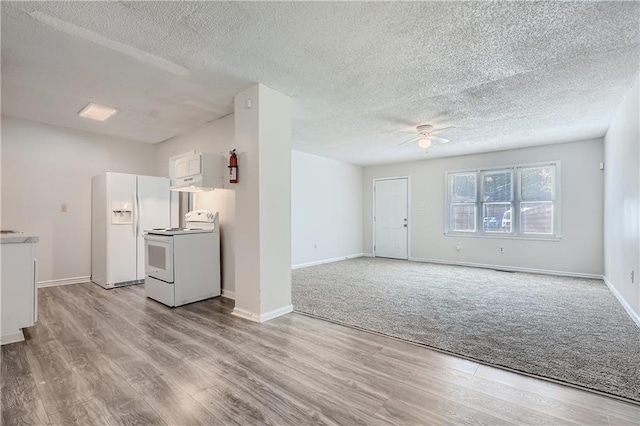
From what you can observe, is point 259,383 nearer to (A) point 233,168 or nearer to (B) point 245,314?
(B) point 245,314

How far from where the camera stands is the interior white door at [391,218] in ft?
24.9

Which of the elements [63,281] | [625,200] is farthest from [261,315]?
[625,200]

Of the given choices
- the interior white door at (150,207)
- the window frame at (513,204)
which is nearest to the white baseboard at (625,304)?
the window frame at (513,204)

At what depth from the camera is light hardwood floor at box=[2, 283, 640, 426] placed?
5.43ft

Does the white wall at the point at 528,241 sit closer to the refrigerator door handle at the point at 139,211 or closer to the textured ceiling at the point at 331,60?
the textured ceiling at the point at 331,60

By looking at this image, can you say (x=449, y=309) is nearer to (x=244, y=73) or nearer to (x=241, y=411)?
(x=241, y=411)

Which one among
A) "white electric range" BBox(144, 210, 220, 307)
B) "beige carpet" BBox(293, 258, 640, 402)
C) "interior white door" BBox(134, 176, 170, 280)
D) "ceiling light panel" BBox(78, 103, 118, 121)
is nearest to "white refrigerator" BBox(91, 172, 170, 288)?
"interior white door" BBox(134, 176, 170, 280)

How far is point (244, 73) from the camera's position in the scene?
292 centimetres

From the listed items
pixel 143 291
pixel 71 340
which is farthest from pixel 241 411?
pixel 143 291

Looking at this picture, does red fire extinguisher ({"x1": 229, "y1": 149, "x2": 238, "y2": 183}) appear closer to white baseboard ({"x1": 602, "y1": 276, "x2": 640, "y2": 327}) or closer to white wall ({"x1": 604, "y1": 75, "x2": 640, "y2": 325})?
white wall ({"x1": 604, "y1": 75, "x2": 640, "y2": 325})

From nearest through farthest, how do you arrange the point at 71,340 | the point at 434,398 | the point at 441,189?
the point at 434,398 < the point at 71,340 < the point at 441,189

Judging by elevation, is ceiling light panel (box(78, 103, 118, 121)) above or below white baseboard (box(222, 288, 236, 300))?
above

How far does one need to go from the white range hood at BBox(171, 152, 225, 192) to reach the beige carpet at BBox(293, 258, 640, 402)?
179 cm

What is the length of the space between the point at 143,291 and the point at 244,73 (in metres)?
3.37
